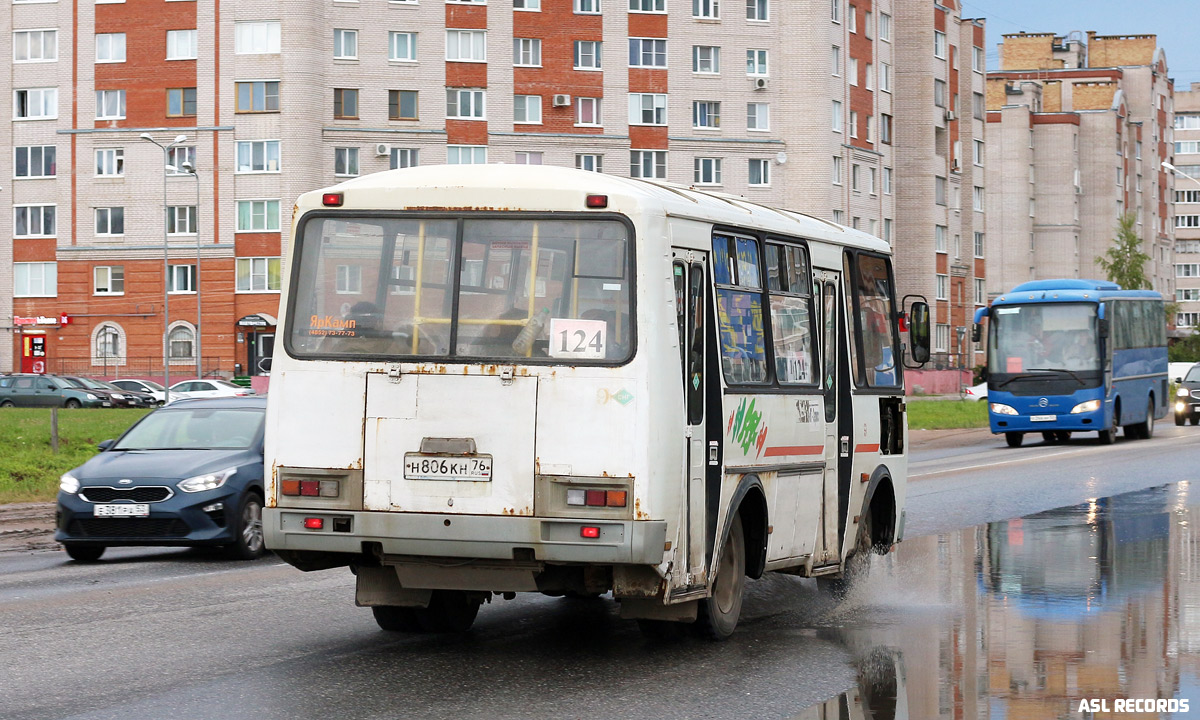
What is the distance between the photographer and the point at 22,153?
7431 cm

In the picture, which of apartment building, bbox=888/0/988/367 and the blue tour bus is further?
apartment building, bbox=888/0/988/367

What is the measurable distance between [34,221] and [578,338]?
232 ft

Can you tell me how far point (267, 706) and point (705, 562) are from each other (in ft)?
8.48

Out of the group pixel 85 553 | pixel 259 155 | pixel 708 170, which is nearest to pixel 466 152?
pixel 259 155

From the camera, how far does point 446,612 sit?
32.4 ft

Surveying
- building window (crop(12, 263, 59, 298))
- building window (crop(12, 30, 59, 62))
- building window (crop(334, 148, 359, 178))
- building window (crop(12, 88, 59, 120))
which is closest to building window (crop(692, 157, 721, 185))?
building window (crop(334, 148, 359, 178))

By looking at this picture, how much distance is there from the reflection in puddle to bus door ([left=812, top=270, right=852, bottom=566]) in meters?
0.53

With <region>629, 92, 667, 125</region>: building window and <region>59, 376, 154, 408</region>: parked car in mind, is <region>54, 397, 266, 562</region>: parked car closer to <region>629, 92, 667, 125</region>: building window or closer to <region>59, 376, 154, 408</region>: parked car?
<region>59, 376, 154, 408</region>: parked car

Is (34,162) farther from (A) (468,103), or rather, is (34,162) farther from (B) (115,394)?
(A) (468,103)

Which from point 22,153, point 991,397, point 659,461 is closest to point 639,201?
point 659,461

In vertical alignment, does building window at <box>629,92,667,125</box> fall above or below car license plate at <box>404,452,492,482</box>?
above

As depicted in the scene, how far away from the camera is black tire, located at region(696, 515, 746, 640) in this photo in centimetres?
952

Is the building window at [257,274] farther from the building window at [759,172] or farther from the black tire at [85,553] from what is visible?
the black tire at [85,553]

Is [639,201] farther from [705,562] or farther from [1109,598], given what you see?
[1109,598]
